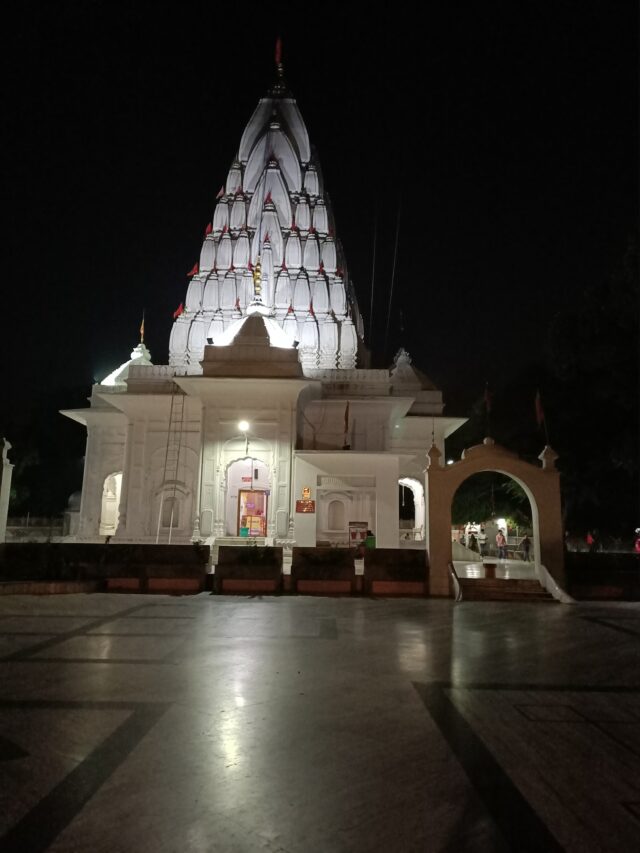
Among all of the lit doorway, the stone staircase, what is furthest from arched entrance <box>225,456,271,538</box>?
the stone staircase

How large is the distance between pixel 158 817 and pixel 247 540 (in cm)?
1698

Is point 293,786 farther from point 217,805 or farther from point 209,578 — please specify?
point 209,578

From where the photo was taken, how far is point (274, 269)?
1135 inches

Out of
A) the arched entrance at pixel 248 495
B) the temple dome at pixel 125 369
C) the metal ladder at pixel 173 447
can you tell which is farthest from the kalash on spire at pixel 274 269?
the arched entrance at pixel 248 495

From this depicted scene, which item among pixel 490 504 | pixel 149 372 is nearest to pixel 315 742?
pixel 149 372

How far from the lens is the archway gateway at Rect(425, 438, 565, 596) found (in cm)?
1466

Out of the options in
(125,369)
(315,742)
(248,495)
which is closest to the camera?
(315,742)

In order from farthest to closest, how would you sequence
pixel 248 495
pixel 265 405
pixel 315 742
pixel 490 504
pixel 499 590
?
pixel 490 504, pixel 248 495, pixel 265 405, pixel 499 590, pixel 315 742

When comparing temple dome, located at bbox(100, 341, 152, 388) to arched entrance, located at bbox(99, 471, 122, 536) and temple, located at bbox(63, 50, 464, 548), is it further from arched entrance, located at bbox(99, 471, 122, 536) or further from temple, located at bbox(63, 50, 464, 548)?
arched entrance, located at bbox(99, 471, 122, 536)

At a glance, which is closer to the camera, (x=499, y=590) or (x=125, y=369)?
(x=499, y=590)

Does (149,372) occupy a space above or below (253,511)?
above

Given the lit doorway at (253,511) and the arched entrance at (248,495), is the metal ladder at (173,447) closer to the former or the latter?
the arched entrance at (248,495)

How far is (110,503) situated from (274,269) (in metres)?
13.5

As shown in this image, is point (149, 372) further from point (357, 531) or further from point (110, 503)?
point (357, 531)
